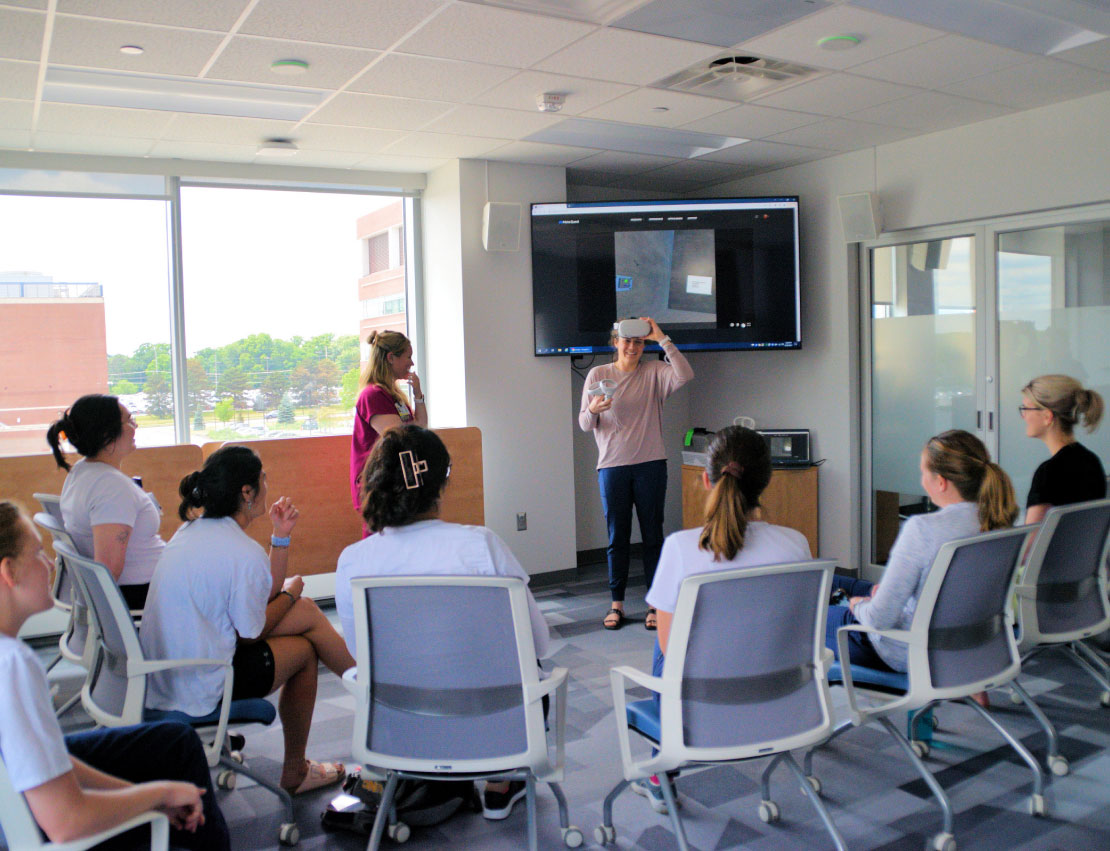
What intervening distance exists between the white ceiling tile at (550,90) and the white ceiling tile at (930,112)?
1417 mm

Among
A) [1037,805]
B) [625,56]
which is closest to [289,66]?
[625,56]

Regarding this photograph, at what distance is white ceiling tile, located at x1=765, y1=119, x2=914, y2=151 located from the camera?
5027 millimetres

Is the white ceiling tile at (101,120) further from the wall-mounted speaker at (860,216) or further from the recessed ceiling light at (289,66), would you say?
the wall-mounted speaker at (860,216)

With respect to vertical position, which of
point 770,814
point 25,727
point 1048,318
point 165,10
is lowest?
point 770,814

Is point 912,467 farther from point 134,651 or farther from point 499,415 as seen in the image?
point 134,651

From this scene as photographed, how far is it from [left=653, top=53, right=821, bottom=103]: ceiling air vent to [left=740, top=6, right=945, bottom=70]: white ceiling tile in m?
0.12

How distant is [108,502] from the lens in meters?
3.08

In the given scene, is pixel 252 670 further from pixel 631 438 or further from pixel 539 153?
pixel 539 153

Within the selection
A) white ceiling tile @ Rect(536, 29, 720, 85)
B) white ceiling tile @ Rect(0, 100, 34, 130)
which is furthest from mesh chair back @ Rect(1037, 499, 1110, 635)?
white ceiling tile @ Rect(0, 100, 34, 130)

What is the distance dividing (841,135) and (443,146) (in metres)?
2.31

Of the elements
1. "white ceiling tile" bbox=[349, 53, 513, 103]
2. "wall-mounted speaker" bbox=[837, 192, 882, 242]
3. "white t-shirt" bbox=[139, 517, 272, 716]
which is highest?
"white ceiling tile" bbox=[349, 53, 513, 103]

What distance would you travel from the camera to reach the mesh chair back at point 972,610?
2.52 meters

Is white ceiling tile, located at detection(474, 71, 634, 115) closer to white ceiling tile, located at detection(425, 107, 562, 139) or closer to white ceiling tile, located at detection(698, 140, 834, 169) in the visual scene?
white ceiling tile, located at detection(425, 107, 562, 139)

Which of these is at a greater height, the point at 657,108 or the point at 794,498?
the point at 657,108
